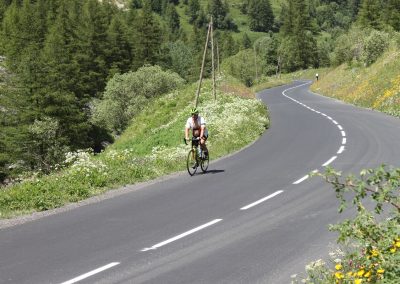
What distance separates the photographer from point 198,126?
1697 centimetres

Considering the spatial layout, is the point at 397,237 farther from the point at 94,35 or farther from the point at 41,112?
the point at 94,35

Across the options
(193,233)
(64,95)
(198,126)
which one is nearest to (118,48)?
(64,95)

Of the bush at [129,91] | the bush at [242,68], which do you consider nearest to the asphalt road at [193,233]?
the bush at [129,91]

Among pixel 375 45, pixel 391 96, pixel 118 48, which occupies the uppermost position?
pixel 118 48

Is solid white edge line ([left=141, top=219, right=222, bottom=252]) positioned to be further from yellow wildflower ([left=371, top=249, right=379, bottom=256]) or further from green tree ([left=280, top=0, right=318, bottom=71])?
green tree ([left=280, top=0, right=318, bottom=71])

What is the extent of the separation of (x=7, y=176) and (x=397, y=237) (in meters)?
52.3

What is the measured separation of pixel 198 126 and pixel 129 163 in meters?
2.65

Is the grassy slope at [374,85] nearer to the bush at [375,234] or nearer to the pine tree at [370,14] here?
the pine tree at [370,14]

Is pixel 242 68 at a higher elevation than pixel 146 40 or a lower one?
lower

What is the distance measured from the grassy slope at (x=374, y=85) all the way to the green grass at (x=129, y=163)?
9775 mm

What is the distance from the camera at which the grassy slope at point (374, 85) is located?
1467 inches

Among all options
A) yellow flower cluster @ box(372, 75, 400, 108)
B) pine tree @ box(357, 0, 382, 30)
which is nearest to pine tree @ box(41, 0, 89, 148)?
yellow flower cluster @ box(372, 75, 400, 108)

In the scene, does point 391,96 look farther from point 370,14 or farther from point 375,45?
point 370,14

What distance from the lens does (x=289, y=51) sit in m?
128
